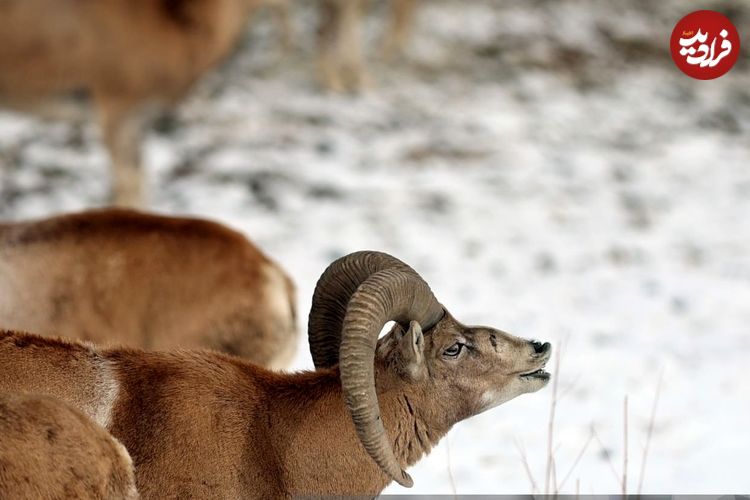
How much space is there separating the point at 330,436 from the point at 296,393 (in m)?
0.20

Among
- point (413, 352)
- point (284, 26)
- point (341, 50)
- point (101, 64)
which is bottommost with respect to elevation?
point (413, 352)

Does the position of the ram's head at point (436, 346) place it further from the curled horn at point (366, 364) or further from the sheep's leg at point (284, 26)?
the sheep's leg at point (284, 26)

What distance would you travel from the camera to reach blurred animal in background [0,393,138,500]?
3197 mm

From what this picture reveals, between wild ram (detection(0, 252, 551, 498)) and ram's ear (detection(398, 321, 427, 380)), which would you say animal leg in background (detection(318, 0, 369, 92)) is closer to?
wild ram (detection(0, 252, 551, 498))

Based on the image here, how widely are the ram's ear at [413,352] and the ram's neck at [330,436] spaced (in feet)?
0.28

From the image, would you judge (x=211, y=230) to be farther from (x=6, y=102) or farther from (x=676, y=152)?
(x=676, y=152)

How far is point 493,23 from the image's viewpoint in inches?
611

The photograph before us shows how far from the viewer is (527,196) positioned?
10.8 meters

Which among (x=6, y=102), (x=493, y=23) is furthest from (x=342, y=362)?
(x=493, y=23)

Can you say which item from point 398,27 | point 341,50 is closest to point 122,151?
point 341,50

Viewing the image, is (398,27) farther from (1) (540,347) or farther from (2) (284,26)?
(1) (540,347)

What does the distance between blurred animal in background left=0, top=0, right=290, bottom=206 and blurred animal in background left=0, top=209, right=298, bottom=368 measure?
12.4 ft

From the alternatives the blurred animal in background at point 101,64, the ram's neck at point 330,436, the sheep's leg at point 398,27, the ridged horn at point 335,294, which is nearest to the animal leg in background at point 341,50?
the sheep's leg at point 398,27

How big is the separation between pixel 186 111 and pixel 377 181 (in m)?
2.54
